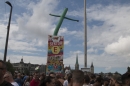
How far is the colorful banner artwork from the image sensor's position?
14.1m

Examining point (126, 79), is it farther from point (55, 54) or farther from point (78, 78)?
point (55, 54)

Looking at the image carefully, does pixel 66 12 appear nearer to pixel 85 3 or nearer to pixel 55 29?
pixel 55 29

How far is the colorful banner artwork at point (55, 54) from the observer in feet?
46.2

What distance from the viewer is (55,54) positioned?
557 inches

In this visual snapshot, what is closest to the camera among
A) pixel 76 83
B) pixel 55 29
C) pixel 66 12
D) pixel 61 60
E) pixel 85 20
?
pixel 76 83

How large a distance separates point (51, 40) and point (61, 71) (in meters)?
2.41

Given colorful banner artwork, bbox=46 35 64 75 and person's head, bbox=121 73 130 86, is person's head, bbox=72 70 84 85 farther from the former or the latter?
colorful banner artwork, bbox=46 35 64 75

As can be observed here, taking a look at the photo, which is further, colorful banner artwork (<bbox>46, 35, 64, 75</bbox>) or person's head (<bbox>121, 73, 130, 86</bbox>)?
colorful banner artwork (<bbox>46, 35, 64, 75</bbox>)

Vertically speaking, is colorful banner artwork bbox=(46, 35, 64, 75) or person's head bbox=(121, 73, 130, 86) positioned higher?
colorful banner artwork bbox=(46, 35, 64, 75)

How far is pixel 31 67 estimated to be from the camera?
163500mm

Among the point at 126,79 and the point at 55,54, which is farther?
the point at 55,54

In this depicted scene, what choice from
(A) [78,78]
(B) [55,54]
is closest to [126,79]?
(A) [78,78]

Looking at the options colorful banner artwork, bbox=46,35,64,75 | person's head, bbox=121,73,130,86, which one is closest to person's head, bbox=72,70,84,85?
person's head, bbox=121,73,130,86

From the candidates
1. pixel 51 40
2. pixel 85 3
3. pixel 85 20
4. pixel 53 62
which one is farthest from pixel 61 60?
pixel 85 3
